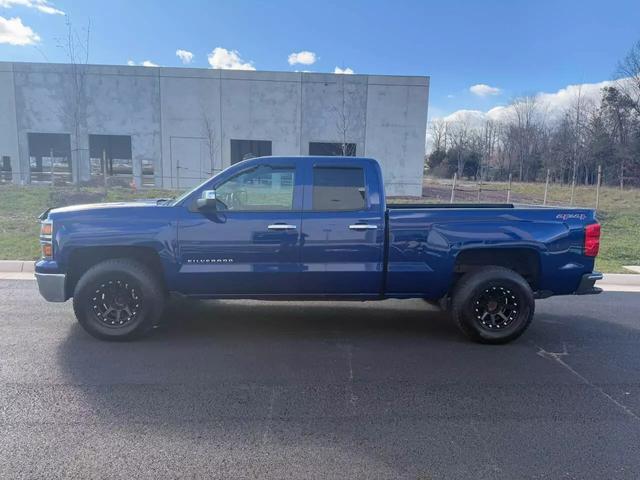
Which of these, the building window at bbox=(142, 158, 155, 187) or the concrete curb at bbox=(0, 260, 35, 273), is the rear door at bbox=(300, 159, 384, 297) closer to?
the concrete curb at bbox=(0, 260, 35, 273)

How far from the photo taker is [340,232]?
4684mm

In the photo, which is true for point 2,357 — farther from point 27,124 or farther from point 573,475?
point 27,124

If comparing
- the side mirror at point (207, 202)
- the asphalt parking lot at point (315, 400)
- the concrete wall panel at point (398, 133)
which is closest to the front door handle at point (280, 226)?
the side mirror at point (207, 202)

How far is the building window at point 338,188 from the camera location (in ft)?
15.6

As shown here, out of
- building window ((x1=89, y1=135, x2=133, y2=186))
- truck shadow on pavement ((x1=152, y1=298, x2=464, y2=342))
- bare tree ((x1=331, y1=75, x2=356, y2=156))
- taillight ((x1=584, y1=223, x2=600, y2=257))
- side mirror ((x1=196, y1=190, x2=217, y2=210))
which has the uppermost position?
bare tree ((x1=331, y1=75, x2=356, y2=156))

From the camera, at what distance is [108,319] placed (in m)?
4.72

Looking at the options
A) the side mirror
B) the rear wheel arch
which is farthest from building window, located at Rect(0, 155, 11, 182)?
the rear wheel arch

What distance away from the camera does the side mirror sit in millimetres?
4469

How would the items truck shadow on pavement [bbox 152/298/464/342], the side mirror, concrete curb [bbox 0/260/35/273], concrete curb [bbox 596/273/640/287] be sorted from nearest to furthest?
the side mirror < truck shadow on pavement [bbox 152/298/464/342] < concrete curb [bbox 0/260/35/273] < concrete curb [bbox 596/273/640/287]

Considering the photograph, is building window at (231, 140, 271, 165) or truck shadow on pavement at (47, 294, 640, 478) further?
building window at (231, 140, 271, 165)

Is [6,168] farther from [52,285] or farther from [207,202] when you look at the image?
[207,202]

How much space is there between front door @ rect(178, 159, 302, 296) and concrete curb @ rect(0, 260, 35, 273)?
5281mm

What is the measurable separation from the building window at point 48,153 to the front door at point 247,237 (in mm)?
26118

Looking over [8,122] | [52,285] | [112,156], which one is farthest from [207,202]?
[8,122]
